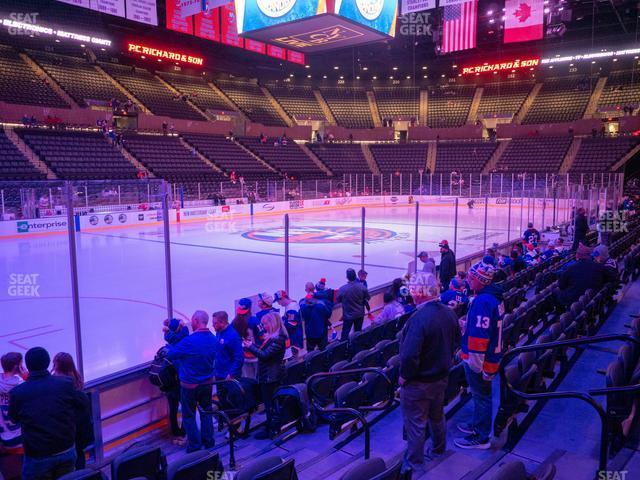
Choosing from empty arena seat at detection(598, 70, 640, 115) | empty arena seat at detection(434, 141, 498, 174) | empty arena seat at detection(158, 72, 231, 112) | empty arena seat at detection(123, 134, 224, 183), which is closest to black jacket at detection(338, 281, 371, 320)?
empty arena seat at detection(123, 134, 224, 183)

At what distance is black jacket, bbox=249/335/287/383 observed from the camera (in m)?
5.13

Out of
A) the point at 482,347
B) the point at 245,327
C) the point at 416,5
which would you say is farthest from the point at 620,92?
the point at 482,347

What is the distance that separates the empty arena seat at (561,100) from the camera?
152ft

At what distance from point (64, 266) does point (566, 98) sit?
47.1m

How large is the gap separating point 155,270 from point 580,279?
11.0 meters

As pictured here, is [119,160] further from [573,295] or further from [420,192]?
[573,295]

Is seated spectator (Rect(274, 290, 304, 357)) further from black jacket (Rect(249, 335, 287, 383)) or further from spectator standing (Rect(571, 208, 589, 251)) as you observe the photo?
spectator standing (Rect(571, 208, 589, 251))

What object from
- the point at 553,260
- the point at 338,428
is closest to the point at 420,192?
the point at 553,260

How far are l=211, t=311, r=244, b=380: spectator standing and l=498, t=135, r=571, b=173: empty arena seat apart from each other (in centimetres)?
4144

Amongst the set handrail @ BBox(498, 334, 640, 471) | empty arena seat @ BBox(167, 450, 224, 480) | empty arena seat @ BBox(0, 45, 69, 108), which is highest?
empty arena seat @ BBox(0, 45, 69, 108)

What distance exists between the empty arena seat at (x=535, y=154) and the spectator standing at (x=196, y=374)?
41.9m

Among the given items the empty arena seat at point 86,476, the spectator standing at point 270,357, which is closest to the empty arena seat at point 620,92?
the spectator standing at point 270,357

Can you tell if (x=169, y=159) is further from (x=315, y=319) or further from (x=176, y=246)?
(x=315, y=319)

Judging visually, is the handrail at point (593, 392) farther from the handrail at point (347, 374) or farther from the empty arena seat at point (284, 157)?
the empty arena seat at point (284, 157)
